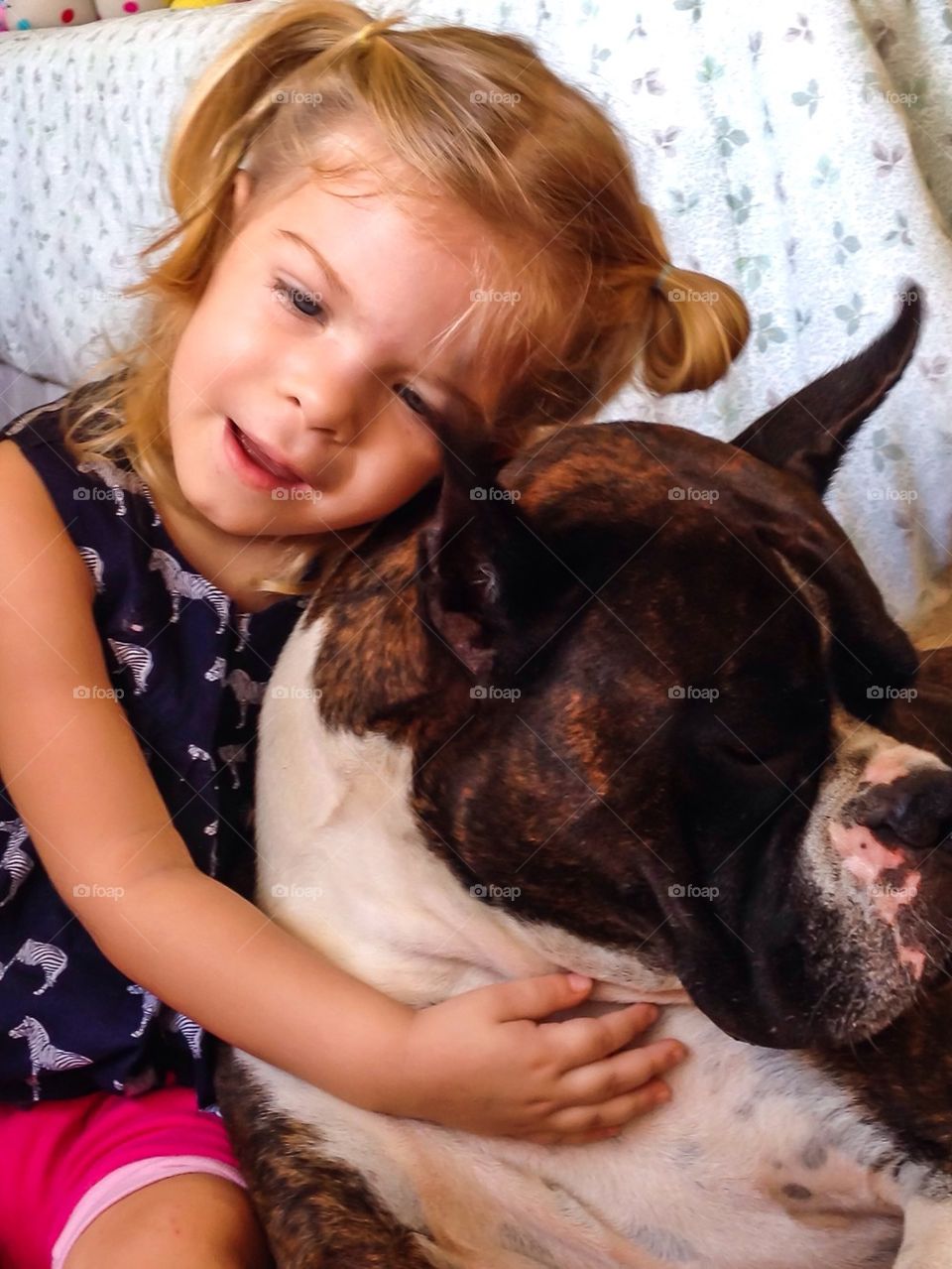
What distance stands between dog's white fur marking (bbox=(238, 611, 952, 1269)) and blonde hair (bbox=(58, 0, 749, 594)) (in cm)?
43

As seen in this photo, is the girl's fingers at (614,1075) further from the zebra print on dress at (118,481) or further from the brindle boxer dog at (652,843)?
the zebra print on dress at (118,481)

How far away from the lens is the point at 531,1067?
46.4 inches

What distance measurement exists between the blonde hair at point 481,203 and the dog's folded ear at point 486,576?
365 millimetres

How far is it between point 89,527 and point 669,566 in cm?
77

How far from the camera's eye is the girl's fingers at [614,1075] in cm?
117

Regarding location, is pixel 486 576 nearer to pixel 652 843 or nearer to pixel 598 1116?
pixel 652 843

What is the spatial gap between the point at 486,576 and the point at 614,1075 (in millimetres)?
491

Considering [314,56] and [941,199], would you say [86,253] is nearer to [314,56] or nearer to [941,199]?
[314,56]

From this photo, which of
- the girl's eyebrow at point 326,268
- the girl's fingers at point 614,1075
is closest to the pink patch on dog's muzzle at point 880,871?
the girl's fingers at point 614,1075

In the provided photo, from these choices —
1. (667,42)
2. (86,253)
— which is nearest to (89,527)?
(667,42)

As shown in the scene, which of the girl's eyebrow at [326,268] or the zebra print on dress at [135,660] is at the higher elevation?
the girl's eyebrow at [326,268]

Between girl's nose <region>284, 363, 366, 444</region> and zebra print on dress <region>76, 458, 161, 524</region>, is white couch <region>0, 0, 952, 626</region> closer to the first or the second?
girl's nose <region>284, 363, 366, 444</region>

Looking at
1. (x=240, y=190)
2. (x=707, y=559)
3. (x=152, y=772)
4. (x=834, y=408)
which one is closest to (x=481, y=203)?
(x=240, y=190)

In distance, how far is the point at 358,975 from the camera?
4.22 ft
